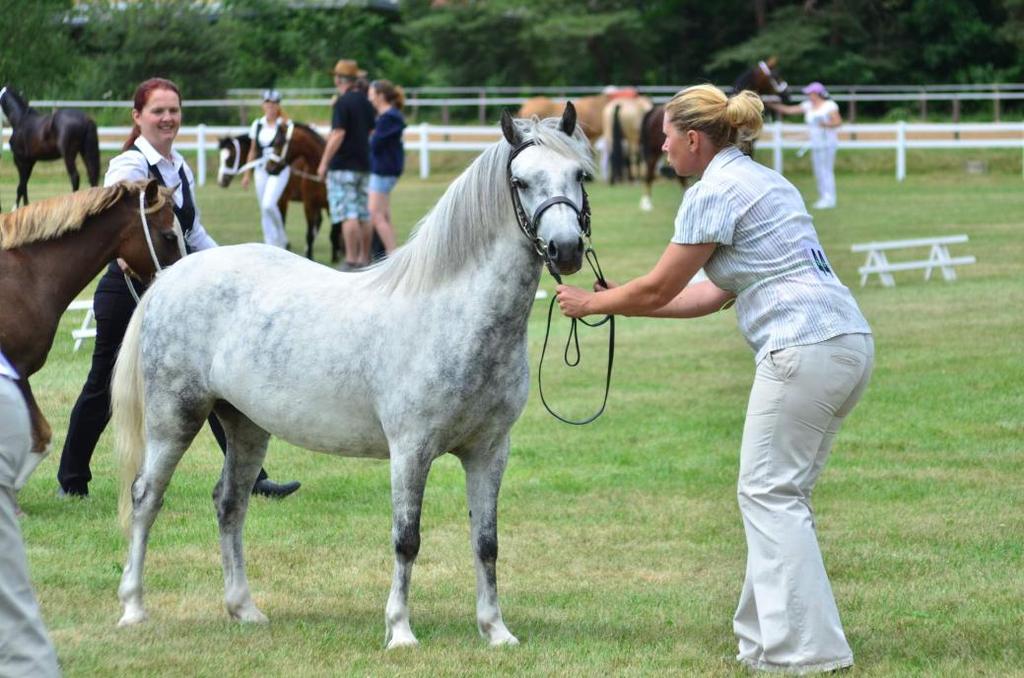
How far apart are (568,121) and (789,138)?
106ft

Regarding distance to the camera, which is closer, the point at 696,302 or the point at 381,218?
the point at 696,302

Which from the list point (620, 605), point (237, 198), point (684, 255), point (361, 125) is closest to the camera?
point (684, 255)

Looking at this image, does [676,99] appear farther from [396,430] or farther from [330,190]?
[330,190]

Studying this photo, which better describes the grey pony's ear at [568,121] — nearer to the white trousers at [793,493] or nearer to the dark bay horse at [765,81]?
the white trousers at [793,493]

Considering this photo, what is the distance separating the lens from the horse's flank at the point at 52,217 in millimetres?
6629

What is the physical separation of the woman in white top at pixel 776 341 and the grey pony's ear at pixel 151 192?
Result: 2736 mm

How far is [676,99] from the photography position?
5.11 m

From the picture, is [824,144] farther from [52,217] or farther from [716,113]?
[716,113]

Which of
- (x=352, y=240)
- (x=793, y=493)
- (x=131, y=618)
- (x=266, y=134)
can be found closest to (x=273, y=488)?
(x=131, y=618)

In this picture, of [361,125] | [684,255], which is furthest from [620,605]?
[361,125]

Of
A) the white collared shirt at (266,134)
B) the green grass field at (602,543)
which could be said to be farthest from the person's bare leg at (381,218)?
the green grass field at (602,543)

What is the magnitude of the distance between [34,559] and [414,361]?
2.62 meters

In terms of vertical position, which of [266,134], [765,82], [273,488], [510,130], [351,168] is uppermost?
[510,130]

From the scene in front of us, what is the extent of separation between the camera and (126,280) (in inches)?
288
